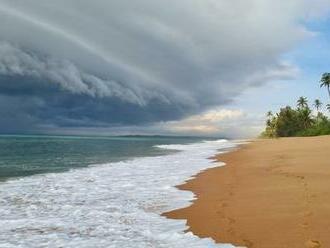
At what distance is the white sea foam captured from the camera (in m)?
8.12

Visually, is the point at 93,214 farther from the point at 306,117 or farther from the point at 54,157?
the point at 306,117

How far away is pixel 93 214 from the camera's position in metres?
10.8

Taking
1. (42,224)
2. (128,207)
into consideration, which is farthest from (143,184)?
(42,224)

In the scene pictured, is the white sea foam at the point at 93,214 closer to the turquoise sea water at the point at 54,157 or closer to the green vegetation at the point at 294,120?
the turquoise sea water at the point at 54,157

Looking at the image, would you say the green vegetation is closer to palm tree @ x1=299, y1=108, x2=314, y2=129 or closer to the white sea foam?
palm tree @ x1=299, y1=108, x2=314, y2=129

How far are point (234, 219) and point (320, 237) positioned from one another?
241 cm

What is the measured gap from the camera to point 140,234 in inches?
337

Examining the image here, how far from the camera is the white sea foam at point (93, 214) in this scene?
8117 millimetres

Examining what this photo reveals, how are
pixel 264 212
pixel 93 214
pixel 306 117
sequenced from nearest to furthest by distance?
pixel 264 212 < pixel 93 214 < pixel 306 117

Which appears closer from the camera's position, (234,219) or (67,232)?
(67,232)

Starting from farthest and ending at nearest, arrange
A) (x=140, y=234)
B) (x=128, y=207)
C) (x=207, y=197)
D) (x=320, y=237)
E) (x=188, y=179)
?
(x=188, y=179), (x=207, y=197), (x=128, y=207), (x=140, y=234), (x=320, y=237)

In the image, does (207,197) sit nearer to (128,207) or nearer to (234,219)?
(128,207)

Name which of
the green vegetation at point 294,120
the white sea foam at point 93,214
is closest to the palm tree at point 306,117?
the green vegetation at point 294,120

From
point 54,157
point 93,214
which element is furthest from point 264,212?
point 54,157
